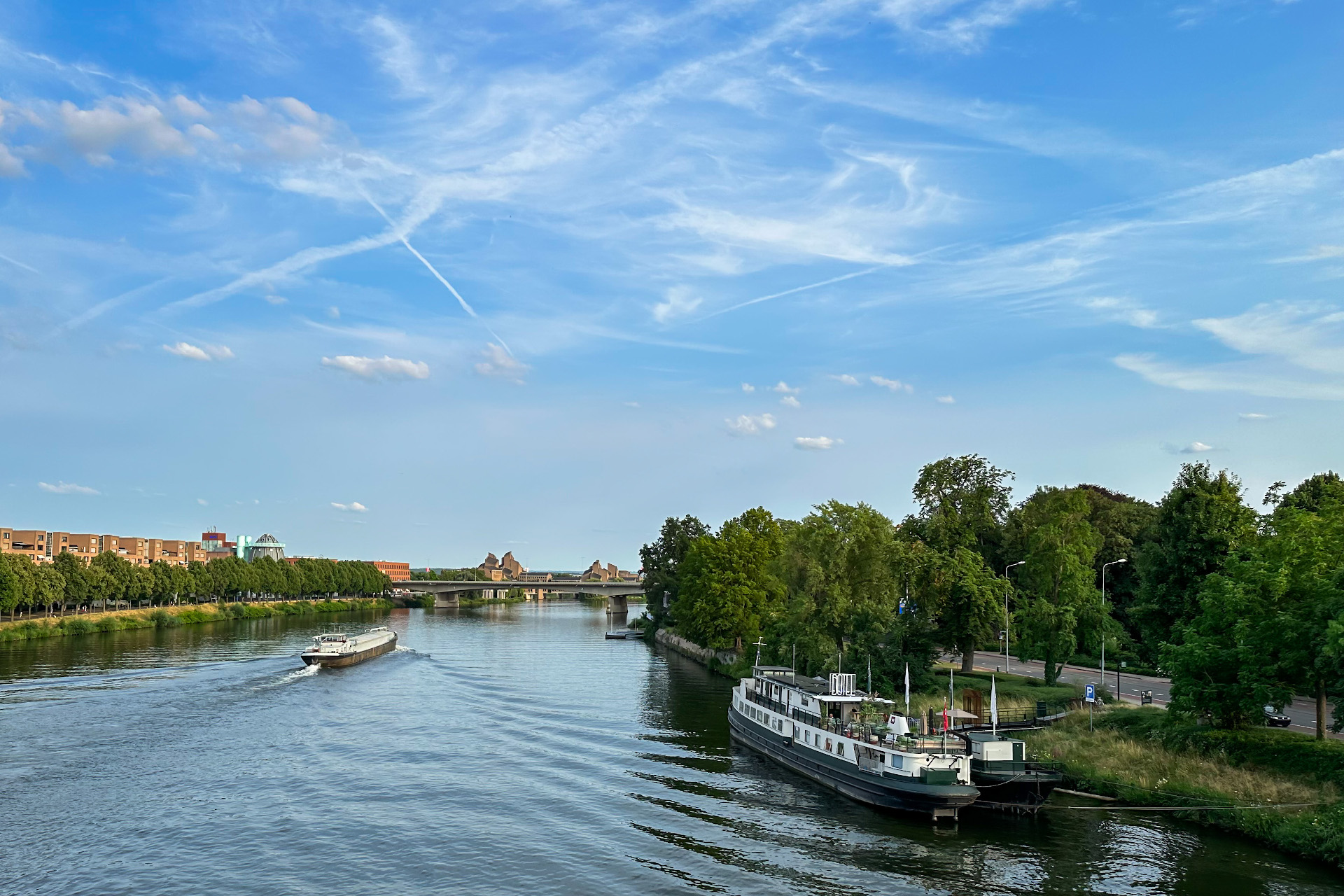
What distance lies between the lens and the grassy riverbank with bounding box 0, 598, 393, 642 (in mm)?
115750

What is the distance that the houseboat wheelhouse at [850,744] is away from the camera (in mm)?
43562

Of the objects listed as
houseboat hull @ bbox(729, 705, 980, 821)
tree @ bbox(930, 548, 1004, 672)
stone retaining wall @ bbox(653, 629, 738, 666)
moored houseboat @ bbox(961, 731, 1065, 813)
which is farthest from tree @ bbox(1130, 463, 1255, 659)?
stone retaining wall @ bbox(653, 629, 738, 666)

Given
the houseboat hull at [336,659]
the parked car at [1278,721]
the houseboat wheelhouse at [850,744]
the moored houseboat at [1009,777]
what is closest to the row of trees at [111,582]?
the houseboat hull at [336,659]

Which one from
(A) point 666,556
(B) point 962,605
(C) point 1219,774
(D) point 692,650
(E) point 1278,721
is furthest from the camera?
(A) point 666,556

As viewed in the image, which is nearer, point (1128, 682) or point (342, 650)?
point (1128, 682)

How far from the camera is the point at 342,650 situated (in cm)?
9956

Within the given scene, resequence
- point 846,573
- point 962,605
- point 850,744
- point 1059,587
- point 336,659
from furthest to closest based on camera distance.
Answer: point 336,659 < point 846,573 < point 1059,587 < point 962,605 < point 850,744

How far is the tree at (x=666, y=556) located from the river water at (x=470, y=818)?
86428 mm

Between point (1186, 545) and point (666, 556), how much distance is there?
375 feet

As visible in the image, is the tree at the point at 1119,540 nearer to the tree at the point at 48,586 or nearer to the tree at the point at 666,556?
the tree at the point at 666,556

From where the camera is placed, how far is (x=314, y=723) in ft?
209

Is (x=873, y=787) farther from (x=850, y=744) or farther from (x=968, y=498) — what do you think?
(x=968, y=498)

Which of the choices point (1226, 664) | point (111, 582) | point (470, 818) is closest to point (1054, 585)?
point (1226, 664)

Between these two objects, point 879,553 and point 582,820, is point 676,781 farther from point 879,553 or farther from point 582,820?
point 879,553
